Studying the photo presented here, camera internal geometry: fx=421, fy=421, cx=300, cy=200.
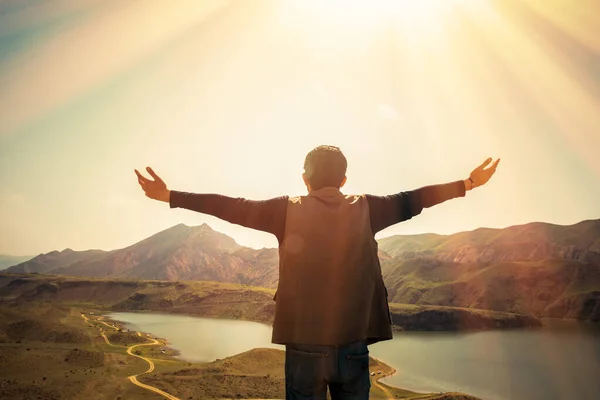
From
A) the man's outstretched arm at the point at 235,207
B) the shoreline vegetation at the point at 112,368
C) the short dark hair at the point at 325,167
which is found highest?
the short dark hair at the point at 325,167

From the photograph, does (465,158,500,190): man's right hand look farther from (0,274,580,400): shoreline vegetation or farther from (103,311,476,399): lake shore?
(103,311,476,399): lake shore

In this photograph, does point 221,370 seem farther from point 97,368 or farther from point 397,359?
point 397,359

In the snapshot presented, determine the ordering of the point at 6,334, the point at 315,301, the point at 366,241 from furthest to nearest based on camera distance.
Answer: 1. the point at 6,334
2. the point at 366,241
3. the point at 315,301

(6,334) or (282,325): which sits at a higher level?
(282,325)

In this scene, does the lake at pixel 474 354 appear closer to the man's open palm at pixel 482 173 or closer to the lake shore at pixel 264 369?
the lake shore at pixel 264 369

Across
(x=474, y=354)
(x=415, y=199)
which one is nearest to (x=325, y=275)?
(x=415, y=199)

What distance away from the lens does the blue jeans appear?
3139mm

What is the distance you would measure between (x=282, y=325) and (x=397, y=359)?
321 ft

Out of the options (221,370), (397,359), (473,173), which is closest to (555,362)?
(397,359)

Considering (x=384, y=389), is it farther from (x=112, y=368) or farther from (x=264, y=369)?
(x=112, y=368)

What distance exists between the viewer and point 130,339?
3816 inches

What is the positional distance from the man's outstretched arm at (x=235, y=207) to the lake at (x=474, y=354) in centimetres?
7169

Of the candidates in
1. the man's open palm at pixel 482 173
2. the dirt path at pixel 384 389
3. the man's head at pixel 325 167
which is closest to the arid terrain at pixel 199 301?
the dirt path at pixel 384 389

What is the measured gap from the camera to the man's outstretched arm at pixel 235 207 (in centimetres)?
351
